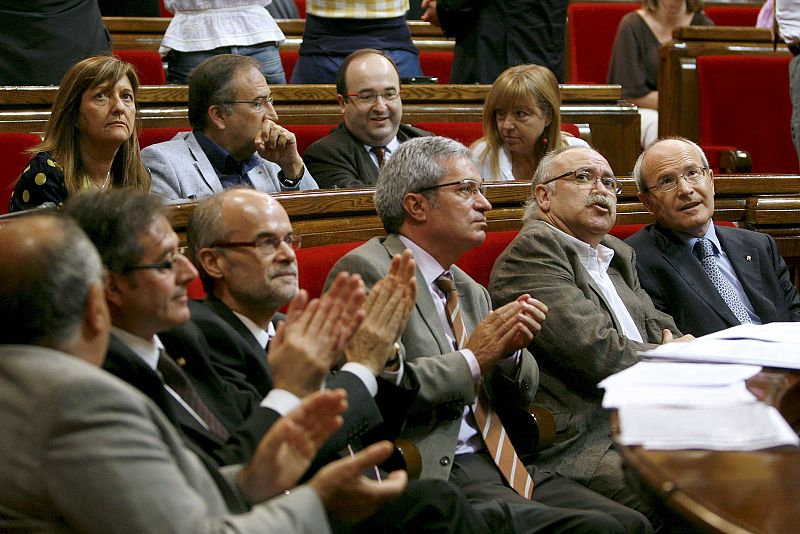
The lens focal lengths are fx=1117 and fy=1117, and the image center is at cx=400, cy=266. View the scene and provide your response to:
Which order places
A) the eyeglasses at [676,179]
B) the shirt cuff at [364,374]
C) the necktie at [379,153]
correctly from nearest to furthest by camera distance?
the shirt cuff at [364,374]
the eyeglasses at [676,179]
the necktie at [379,153]

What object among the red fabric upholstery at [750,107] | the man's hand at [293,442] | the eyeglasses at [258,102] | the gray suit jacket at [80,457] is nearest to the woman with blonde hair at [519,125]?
the eyeglasses at [258,102]

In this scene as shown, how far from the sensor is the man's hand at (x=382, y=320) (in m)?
1.92

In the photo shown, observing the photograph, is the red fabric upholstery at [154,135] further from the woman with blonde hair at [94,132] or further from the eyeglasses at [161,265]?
the eyeglasses at [161,265]

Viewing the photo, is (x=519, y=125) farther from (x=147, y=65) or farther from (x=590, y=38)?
(x=590, y=38)

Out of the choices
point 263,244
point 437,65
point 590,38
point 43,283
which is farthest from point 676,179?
point 590,38

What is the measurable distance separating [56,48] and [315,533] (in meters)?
2.41

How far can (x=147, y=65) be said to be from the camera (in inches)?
165

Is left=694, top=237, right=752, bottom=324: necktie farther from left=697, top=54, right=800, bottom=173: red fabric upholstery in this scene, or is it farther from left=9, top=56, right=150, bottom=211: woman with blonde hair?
left=697, top=54, right=800, bottom=173: red fabric upholstery

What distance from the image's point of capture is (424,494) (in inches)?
72.4

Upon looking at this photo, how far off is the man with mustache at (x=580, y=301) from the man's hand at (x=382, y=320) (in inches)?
24.0

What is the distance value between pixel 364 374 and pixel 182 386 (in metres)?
0.32

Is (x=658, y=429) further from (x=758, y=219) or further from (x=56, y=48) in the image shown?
(x=56, y=48)

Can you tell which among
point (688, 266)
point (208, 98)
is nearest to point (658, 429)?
point (688, 266)

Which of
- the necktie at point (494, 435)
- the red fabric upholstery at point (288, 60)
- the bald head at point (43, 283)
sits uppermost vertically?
the bald head at point (43, 283)
